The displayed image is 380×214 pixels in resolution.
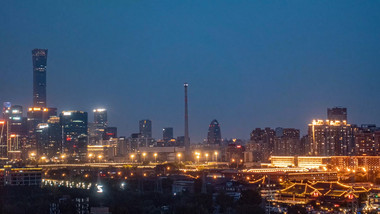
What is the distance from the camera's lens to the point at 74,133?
84.2 meters

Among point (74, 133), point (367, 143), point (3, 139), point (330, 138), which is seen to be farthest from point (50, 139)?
point (367, 143)

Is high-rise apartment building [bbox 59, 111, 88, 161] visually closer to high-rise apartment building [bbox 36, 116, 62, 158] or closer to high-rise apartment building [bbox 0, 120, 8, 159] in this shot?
high-rise apartment building [bbox 36, 116, 62, 158]

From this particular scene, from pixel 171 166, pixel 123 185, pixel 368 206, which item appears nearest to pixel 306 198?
pixel 368 206

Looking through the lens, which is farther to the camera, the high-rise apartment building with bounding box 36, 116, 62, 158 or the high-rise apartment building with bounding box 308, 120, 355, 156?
the high-rise apartment building with bounding box 36, 116, 62, 158

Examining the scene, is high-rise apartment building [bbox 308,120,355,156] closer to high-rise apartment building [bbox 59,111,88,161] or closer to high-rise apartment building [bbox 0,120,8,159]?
high-rise apartment building [bbox 59,111,88,161]

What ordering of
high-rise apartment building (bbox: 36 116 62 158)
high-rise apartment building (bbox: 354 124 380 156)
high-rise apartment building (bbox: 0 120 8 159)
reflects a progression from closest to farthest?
high-rise apartment building (bbox: 354 124 380 156), high-rise apartment building (bbox: 0 120 8 159), high-rise apartment building (bbox: 36 116 62 158)

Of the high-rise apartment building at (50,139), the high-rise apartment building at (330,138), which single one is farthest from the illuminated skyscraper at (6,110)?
the high-rise apartment building at (330,138)

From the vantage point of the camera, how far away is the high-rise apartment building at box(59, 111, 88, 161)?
269 feet

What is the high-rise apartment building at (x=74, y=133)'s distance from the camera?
269 feet

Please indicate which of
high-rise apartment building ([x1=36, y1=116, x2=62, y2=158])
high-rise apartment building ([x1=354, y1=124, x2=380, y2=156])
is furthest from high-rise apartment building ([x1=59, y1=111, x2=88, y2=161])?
high-rise apartment building ([x1=354, y1=124, x2=380, y2=156])

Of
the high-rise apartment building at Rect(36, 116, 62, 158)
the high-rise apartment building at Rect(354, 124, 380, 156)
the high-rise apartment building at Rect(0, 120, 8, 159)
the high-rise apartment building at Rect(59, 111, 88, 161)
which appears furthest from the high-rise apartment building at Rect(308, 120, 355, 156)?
the high-rise apartment building at Rect(0, 120, 8, 159)

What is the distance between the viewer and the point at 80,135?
84188 millimetres

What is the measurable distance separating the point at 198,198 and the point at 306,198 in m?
6.36

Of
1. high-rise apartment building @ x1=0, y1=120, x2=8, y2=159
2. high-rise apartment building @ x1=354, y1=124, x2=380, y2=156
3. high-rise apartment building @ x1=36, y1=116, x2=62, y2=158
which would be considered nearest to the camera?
high-rise apartment building @ x1=354, y1=124, x2=380, y2=156
